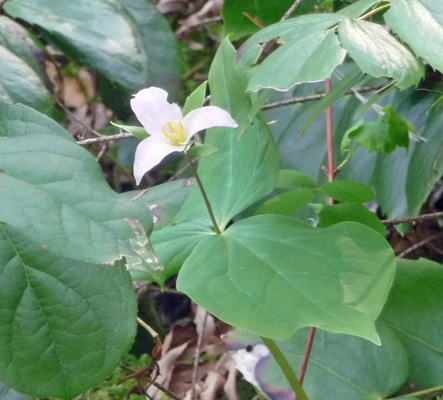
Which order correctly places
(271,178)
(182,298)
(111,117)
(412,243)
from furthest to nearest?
(111,117)
(182,298)
(412,243)
(271,178)

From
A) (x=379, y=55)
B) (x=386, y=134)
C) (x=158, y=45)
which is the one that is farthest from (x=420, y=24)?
(x=158, y=45)

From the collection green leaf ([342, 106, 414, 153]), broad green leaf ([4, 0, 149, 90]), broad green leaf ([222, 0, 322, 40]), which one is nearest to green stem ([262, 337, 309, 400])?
green leaf ([342, 106, 414, 153])

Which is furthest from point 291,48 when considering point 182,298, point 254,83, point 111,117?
point 111,117

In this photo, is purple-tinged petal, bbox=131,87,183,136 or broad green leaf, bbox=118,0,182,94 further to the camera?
broad green leaf, bbox=118,0,182,94

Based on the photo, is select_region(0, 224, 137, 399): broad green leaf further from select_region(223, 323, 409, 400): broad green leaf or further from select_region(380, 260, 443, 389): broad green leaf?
select_region(380, 260, 443, 389): broad green leaf

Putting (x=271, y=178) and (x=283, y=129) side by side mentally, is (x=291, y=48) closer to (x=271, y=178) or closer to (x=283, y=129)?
(x=271, y=178)
